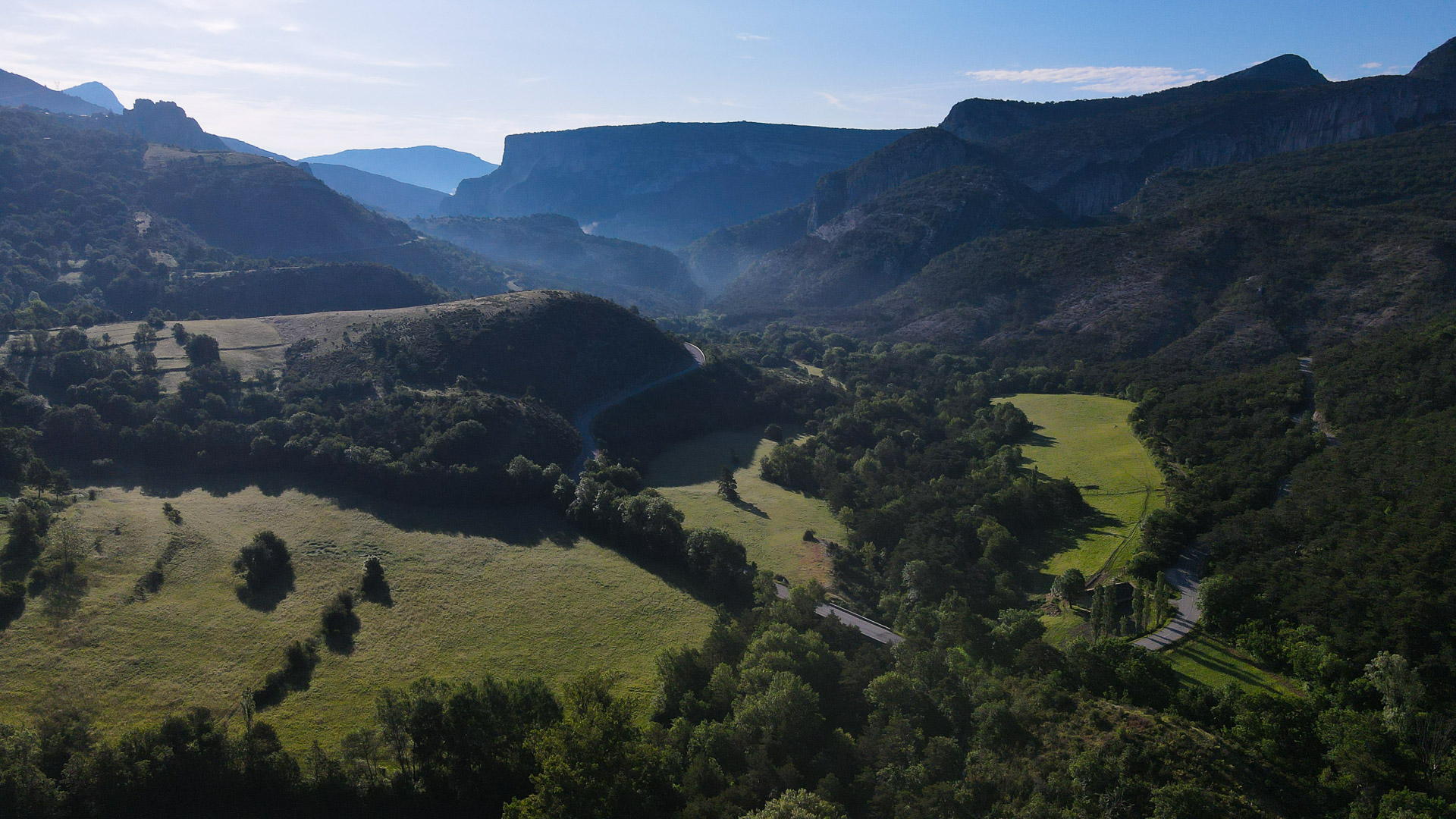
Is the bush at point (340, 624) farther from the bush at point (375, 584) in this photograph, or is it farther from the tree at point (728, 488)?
the tree at point (728, 488)

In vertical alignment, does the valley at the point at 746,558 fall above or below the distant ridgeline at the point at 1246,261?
below

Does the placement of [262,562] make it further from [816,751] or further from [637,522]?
[816,751]

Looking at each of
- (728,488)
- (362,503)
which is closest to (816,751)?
(728,488)

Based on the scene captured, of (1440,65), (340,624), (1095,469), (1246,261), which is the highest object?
(1440,65)

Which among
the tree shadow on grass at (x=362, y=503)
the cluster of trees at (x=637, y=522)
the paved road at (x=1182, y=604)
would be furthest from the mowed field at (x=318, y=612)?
the paved road at (x=1182, y=604)

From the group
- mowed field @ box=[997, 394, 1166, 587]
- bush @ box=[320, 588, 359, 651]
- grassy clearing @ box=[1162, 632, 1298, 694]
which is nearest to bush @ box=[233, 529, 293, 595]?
bush @ box=[320, 588, 359, 651]

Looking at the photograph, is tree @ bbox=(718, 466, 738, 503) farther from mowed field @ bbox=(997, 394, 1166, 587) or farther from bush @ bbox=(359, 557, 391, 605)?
bush @ bbox=(359, 557, 391, 605)
